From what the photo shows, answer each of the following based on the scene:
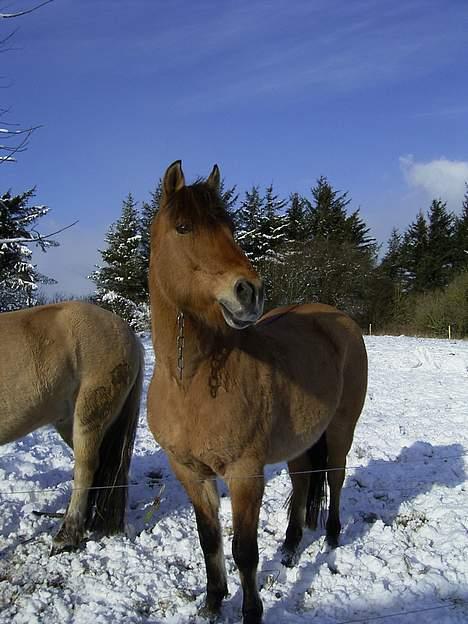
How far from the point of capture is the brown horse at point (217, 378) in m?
2.53

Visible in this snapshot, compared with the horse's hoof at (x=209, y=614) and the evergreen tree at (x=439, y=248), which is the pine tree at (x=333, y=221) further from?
the horse's hoof at (x=209, y=614)

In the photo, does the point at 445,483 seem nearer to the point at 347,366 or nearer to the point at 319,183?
the point at 347,366

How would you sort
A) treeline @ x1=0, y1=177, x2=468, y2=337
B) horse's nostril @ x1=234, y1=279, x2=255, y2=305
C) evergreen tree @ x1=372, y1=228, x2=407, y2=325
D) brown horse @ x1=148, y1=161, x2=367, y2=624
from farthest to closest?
1. evergreen tree @ x1=372, y1=228, x2=407, y2=325
2. treeline @ x1=0, y1=177, x2=468, y2=337
3. brown horse @ x1=148, y1=161, x2=367, y2=624
4. horse's nostril @ x1=234, y1=279, x2=255, y2=305

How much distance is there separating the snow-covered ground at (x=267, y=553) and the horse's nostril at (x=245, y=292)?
80.2 inches

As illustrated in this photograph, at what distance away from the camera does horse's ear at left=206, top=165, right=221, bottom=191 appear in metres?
2.91

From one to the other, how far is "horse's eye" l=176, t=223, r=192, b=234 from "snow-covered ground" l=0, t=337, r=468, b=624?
2.31 meters

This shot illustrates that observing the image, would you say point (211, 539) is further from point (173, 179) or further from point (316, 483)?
point (173, 179)

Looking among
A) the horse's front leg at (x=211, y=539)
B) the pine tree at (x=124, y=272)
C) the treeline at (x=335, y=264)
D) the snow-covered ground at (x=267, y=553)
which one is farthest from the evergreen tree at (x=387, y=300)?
the horse's front leg at (x=211, y=539)

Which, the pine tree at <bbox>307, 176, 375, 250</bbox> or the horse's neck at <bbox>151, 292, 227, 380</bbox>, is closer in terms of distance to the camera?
the horse's neck at <bbox>151, 292, 227, 380</bbox>

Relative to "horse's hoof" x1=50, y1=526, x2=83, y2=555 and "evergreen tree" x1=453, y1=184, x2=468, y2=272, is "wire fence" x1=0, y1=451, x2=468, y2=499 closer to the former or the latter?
"horse's hoof" x1=50, y1=526, x2=83, y2=555

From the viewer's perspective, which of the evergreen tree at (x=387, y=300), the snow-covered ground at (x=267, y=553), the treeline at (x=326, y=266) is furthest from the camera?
the evergreen tree at (x=387, y=300)

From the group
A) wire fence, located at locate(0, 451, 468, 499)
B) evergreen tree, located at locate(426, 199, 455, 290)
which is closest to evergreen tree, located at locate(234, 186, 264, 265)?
evergreen tree, located at locate(426, 199, 455, 290)

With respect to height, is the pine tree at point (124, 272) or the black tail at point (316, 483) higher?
the pine tree at point (124, 272)

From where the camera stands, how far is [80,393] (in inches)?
160
